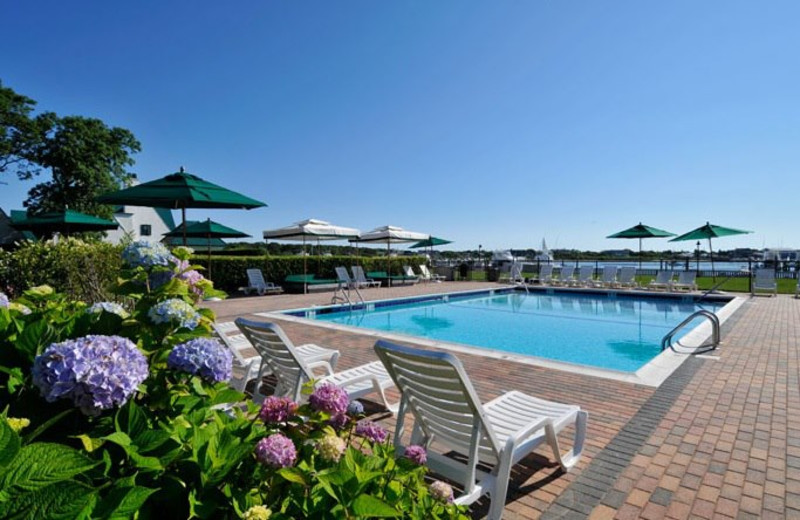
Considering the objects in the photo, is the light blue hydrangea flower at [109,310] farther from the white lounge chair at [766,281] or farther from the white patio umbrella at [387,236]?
the white lounge chair at [766,281]

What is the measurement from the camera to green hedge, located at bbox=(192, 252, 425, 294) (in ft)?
48.9

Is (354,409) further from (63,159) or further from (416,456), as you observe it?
(63,159)

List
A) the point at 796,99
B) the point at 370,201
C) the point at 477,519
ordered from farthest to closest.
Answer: the point at 370,201 → the point at 796,99 → the point at 477,519

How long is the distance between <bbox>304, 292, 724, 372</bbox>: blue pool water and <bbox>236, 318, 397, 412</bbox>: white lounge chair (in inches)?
189

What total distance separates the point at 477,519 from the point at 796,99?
1366 centimetres

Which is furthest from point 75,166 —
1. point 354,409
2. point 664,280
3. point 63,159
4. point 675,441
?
point 664,280

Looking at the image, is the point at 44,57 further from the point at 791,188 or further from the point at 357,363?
the point at 791,188

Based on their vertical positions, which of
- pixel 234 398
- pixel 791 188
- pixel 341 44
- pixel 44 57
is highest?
pixel 44 57

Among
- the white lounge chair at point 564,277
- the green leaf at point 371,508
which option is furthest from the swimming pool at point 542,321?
the green leaf at point 371,508

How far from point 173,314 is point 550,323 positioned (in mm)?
11009

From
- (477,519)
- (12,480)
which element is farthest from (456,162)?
(12,480)

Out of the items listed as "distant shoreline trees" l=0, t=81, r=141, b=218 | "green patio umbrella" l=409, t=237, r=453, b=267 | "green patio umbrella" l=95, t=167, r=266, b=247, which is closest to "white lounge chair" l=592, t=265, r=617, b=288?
"green patio umbrella" l=409, t=237, r=453, b=267

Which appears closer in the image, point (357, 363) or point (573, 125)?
point (357, 363)

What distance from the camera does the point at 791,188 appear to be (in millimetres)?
20125
